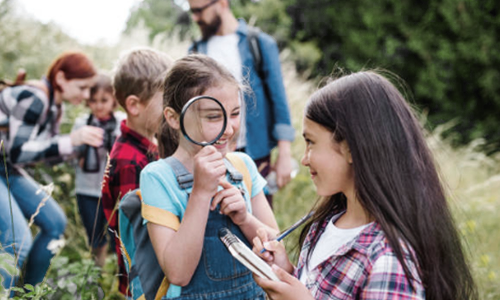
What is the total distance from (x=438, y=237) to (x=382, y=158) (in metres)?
0.32

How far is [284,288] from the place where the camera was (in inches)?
51.9

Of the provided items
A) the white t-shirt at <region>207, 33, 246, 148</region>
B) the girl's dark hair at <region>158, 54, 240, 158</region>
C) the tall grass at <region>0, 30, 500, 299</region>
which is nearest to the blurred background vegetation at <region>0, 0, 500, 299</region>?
the tall grass at <region>0, 30, 500, 299</region>

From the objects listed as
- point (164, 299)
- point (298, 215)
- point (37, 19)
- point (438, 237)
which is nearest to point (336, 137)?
point (438, 237)

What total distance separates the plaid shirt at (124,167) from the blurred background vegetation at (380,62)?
0.95 feet

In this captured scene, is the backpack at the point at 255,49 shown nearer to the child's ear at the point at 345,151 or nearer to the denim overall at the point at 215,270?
the denim overall at the point at 215,270

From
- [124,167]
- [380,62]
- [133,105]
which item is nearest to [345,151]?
[124,167]

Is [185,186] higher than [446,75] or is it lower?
higher

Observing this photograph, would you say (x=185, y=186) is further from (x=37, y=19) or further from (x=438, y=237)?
(x=37, y=19)

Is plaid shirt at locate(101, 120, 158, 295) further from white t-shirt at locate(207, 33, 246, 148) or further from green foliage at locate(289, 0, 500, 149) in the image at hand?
green foliage at locate(289, 0, 500, 149)

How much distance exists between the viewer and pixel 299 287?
4.46ft

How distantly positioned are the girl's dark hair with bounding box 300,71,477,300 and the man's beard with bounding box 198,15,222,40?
6.72ft

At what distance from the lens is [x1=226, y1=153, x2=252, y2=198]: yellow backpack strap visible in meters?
1.85

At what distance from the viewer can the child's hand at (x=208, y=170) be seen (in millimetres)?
1487

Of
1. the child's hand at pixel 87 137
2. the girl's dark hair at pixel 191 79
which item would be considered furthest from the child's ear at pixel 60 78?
the girl's dark hair at pixel 191 79
